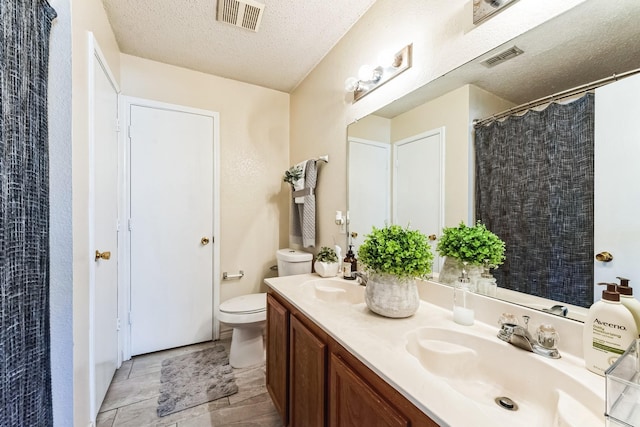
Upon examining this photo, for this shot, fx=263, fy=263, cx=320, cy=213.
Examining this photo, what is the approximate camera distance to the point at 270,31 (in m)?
1.85

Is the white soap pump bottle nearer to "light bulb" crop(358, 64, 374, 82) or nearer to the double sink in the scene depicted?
the double sink

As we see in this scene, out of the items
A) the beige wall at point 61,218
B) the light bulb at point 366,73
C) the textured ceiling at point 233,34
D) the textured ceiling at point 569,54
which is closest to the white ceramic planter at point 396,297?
the textured ceiling at point 569,54

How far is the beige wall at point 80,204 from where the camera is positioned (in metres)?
1.16

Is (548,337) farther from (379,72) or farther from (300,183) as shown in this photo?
(300,183)

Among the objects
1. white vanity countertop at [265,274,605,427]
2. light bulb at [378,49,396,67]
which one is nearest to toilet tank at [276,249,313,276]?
white vanity countertop at [265,274,605,427]

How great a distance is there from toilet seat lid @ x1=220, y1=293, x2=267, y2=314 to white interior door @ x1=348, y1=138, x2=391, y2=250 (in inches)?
36.5

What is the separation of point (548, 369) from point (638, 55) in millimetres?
862

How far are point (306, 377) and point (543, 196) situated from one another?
3.64ft

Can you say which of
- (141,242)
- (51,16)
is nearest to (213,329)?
(141,242)

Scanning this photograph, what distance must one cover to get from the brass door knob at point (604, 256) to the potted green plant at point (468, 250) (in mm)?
250

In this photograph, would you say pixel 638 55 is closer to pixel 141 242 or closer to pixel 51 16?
pixel 51 16

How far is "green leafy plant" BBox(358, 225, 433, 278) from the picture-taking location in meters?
1.01

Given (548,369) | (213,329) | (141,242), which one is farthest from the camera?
(213,329)

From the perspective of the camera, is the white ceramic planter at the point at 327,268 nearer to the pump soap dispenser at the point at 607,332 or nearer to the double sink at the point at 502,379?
the double sink at the point at 502,379
